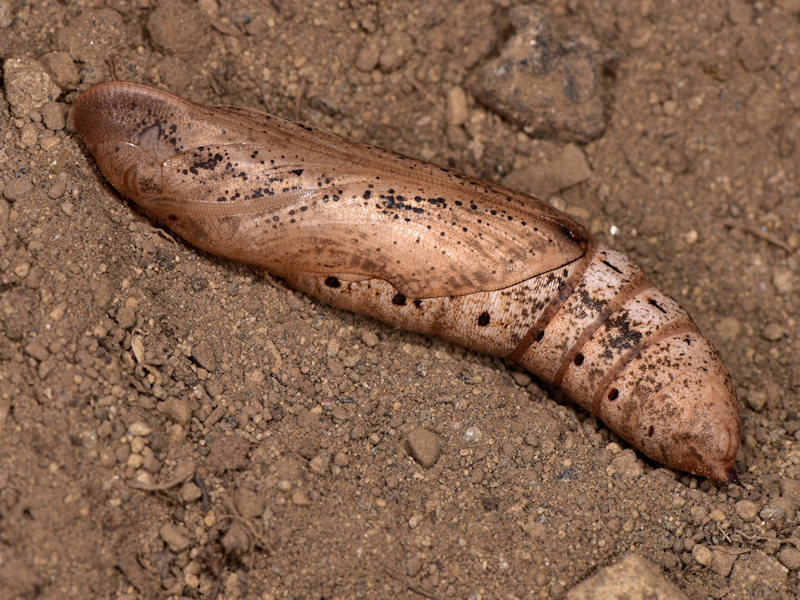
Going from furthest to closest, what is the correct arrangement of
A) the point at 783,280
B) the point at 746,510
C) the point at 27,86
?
the point at 783,280 < the point at 27,86 < the point at 746,510

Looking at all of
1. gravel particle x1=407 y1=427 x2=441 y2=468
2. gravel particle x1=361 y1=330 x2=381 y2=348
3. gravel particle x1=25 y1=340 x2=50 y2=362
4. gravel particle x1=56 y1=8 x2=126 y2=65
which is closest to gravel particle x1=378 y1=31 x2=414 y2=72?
gravel particle x1=56 y1=8 x2=126 y2=65

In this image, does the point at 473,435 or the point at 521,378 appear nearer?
the point at 473,435

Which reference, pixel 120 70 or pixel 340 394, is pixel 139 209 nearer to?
pixel 120 70

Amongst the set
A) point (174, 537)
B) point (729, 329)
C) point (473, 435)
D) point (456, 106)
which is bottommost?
point (174, 537)

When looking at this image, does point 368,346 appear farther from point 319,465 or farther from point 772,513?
point 772,513

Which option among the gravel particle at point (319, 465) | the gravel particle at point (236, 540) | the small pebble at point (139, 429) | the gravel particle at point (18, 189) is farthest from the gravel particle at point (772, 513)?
the gravel particle at point (18, 189)

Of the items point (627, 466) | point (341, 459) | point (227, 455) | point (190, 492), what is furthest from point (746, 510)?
point (190, 492)

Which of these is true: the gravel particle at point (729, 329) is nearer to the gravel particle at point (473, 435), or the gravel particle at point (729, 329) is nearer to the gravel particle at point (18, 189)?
the gravel particle at point (473, 435)
